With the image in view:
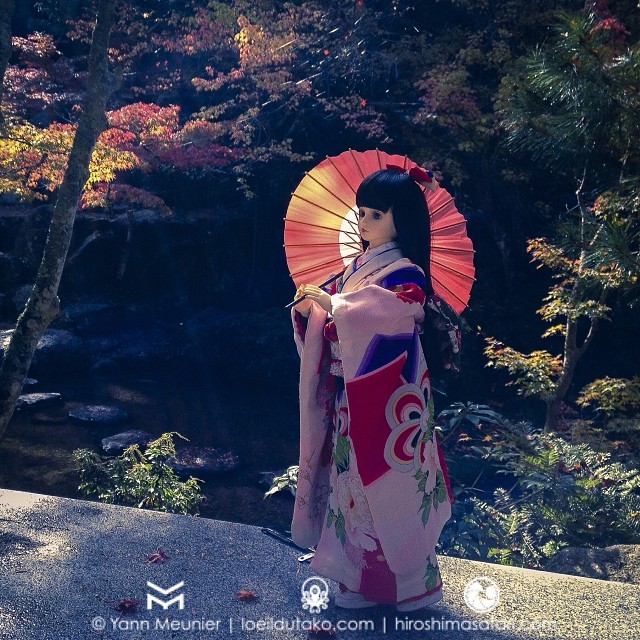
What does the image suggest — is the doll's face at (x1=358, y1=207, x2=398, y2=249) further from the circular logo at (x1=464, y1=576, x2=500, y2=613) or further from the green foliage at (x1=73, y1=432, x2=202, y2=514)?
the green foliage at (x1=73, y1=432, x2=202, y2=514)

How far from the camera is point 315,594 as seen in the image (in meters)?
3.37

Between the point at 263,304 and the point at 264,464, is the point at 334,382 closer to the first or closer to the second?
the point at 264,464

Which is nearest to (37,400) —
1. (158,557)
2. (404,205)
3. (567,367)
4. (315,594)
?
(158,557)

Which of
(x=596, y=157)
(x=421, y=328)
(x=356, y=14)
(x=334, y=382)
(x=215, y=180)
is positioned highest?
(x=356, y=14)

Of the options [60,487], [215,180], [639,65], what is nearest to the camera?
[639,65]

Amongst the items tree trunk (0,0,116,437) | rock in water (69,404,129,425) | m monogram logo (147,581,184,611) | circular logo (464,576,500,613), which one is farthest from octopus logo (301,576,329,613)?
rock in water (69,404,129,425)

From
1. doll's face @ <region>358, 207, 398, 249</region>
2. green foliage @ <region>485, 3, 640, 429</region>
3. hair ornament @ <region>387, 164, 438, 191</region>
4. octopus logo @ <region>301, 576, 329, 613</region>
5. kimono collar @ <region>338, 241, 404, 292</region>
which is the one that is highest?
green foliage @ <region>485, 3, 640, 429</region>

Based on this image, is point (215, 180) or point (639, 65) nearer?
point (639, 65)

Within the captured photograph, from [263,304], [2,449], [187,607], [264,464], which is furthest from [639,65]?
[263,304]

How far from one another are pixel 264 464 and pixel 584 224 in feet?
16.0

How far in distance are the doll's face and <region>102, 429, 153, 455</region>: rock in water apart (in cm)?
618

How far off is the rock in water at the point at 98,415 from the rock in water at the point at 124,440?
507 millimetres

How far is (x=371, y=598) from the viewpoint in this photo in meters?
3.13

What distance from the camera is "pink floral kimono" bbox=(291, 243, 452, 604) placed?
114 inches
